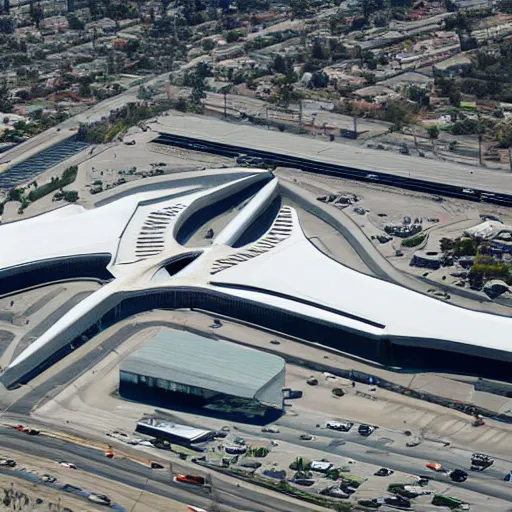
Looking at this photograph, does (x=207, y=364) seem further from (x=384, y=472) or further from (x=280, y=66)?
(x=280, y=66)

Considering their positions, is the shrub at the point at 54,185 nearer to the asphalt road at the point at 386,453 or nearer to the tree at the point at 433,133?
the tree at the point at 433,133

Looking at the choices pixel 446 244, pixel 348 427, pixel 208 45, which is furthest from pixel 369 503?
pixel 208 45

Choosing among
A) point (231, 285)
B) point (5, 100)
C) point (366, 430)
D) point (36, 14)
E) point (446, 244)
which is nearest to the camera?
point (366, 430)

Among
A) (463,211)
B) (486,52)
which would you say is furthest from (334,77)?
(463,211)

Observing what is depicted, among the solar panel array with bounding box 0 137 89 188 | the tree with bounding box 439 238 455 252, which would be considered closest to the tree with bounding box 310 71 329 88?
the solar panel array with bounding box 0 137 89 188

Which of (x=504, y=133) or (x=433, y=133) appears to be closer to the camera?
(x=504, y=133)

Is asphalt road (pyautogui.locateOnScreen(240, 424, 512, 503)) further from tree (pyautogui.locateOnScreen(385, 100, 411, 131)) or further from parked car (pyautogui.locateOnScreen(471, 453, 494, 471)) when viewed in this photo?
tree (pyautogui.locateOnScreen(385, 100, 411, 131))
